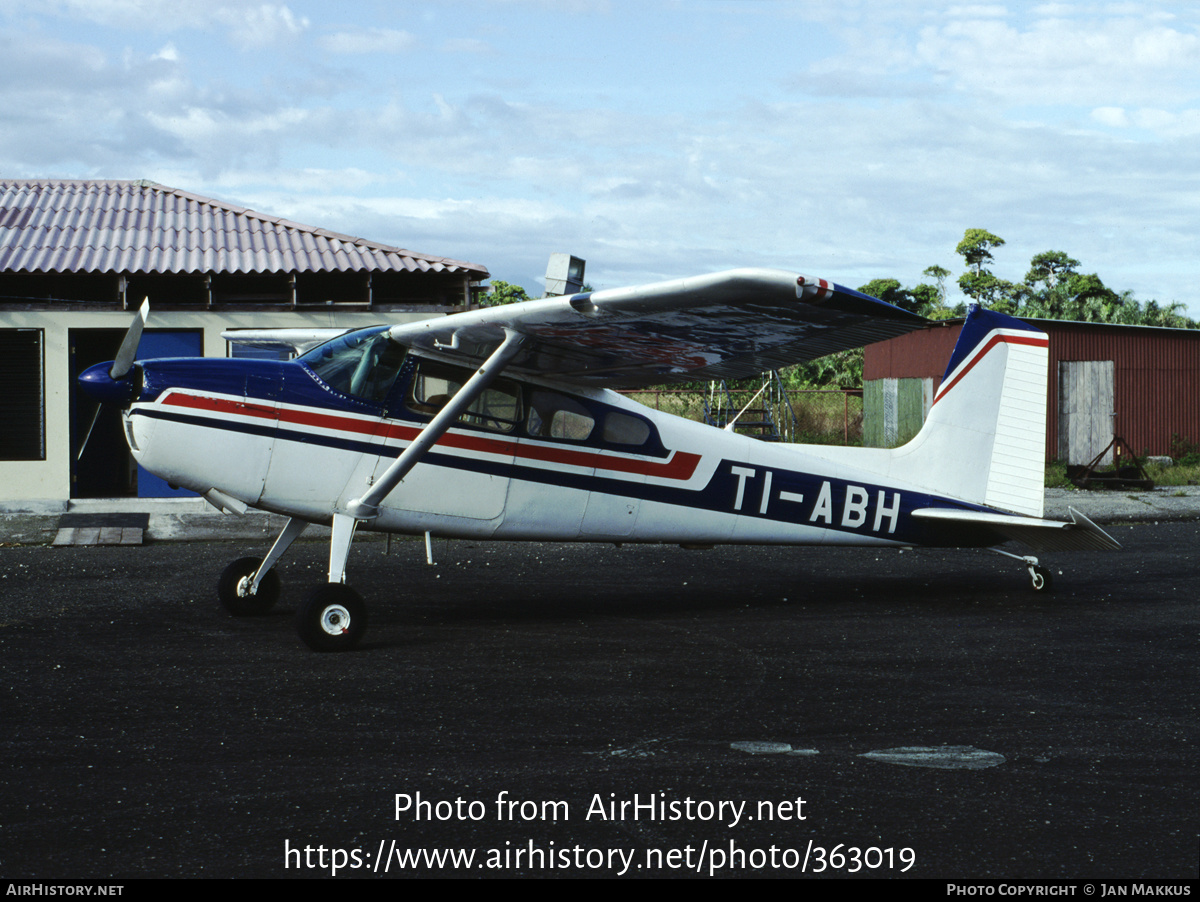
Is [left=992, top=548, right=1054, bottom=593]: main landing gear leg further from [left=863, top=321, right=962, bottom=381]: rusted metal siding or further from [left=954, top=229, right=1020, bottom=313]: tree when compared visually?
[left=954, top=229, right=1020, bottom=313]: tree

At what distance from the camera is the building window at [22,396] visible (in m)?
15.1

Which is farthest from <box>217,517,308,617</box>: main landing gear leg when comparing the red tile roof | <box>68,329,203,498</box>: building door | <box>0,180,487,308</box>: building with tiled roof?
the red tile roof

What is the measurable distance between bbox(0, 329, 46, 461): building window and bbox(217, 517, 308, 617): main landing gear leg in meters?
8.89

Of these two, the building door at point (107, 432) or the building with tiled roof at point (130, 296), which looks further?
the building door at point (107, 432)

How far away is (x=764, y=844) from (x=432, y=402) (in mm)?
4825

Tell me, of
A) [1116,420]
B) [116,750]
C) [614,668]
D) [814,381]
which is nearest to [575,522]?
[614,668]

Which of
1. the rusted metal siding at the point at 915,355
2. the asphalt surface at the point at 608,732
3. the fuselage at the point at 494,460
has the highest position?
the rusted metal siding at the point at 915,355

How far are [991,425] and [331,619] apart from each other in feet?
19.0

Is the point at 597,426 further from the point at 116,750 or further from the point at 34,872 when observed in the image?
the point at 34,872

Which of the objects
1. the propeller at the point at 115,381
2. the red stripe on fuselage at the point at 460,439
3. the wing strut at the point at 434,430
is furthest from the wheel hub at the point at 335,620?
the propeller at the point at 115,381

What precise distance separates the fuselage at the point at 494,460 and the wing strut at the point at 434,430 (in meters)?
0.17

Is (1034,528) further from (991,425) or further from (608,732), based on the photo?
(608,732)

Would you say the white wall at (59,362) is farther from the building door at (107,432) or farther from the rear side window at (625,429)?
the rear side window at (625,429)

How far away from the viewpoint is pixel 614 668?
6441 millimetres
